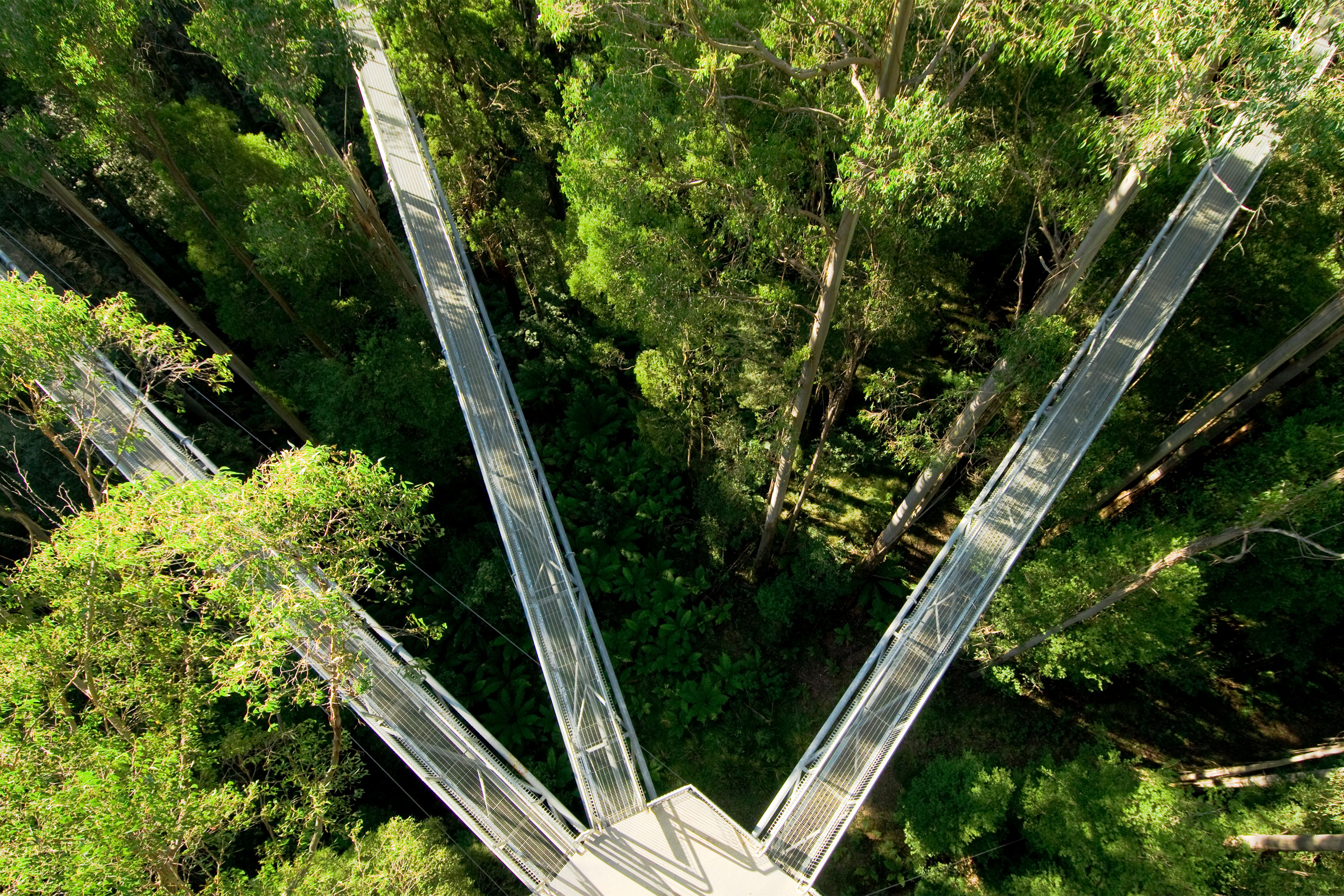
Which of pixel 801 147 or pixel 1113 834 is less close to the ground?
pixel 801 147

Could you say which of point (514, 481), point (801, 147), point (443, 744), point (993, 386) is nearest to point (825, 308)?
point (801, 147)

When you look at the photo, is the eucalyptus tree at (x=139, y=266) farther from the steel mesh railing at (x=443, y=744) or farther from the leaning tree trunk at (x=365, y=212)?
the leaning tree trunk at (x=365, y=212)

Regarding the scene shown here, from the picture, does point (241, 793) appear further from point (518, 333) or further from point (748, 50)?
point (748, 50)

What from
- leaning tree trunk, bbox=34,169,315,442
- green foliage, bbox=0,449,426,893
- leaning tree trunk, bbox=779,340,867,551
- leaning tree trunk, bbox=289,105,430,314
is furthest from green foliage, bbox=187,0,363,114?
leaning tree trunk, bbox=779,340,867,551

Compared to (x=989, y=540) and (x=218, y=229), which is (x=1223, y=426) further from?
(x=218, y=229)

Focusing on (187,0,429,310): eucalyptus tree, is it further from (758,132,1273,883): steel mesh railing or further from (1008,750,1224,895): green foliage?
(1008,750,1224,895): green foliage

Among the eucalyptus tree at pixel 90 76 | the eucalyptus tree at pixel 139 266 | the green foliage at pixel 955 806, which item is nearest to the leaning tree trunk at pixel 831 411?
the green foliage at pixel 955 806
